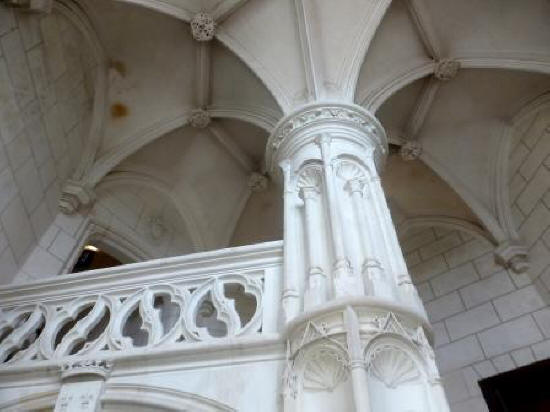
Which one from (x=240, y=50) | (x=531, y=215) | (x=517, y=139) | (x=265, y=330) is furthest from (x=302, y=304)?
(x=517, y=139)

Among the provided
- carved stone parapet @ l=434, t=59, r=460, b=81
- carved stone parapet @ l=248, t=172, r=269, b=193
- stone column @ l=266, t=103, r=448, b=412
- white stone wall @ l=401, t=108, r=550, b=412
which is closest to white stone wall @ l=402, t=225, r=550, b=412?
white stone wall @ l=401, t=108, r=550, b=412

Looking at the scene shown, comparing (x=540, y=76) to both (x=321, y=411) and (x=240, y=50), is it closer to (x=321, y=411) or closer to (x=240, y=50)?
(x=240, y=50)

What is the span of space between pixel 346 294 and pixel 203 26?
15.4 ft

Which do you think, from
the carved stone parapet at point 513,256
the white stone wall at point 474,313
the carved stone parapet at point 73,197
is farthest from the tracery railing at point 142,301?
the carved stone parapet at point 513,256

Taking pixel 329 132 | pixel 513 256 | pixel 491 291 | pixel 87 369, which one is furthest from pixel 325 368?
pixel 513 256

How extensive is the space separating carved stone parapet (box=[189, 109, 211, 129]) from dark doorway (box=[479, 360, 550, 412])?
4980mm

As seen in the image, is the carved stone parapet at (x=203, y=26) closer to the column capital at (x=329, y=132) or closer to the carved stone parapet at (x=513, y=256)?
the column capital at (x=329, y=132)

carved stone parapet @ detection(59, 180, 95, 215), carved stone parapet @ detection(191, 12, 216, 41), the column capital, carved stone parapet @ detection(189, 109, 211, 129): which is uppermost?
carved stone parapet @ detection(191, 12, 216, 41)

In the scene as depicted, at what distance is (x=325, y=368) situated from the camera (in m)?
2.53

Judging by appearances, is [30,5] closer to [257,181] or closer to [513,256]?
[257,181]

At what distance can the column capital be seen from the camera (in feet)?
14.2

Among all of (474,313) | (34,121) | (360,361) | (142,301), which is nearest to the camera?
(360,361)

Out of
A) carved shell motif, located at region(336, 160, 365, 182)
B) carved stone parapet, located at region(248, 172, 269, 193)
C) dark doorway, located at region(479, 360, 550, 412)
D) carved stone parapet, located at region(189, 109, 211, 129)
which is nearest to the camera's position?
carved shell motif, located at region(336, 160, 365, 182)

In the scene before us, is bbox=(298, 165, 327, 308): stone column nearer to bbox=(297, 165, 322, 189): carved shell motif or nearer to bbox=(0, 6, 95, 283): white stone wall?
bbox=(297, 165, 322, 189): carved shell motif
